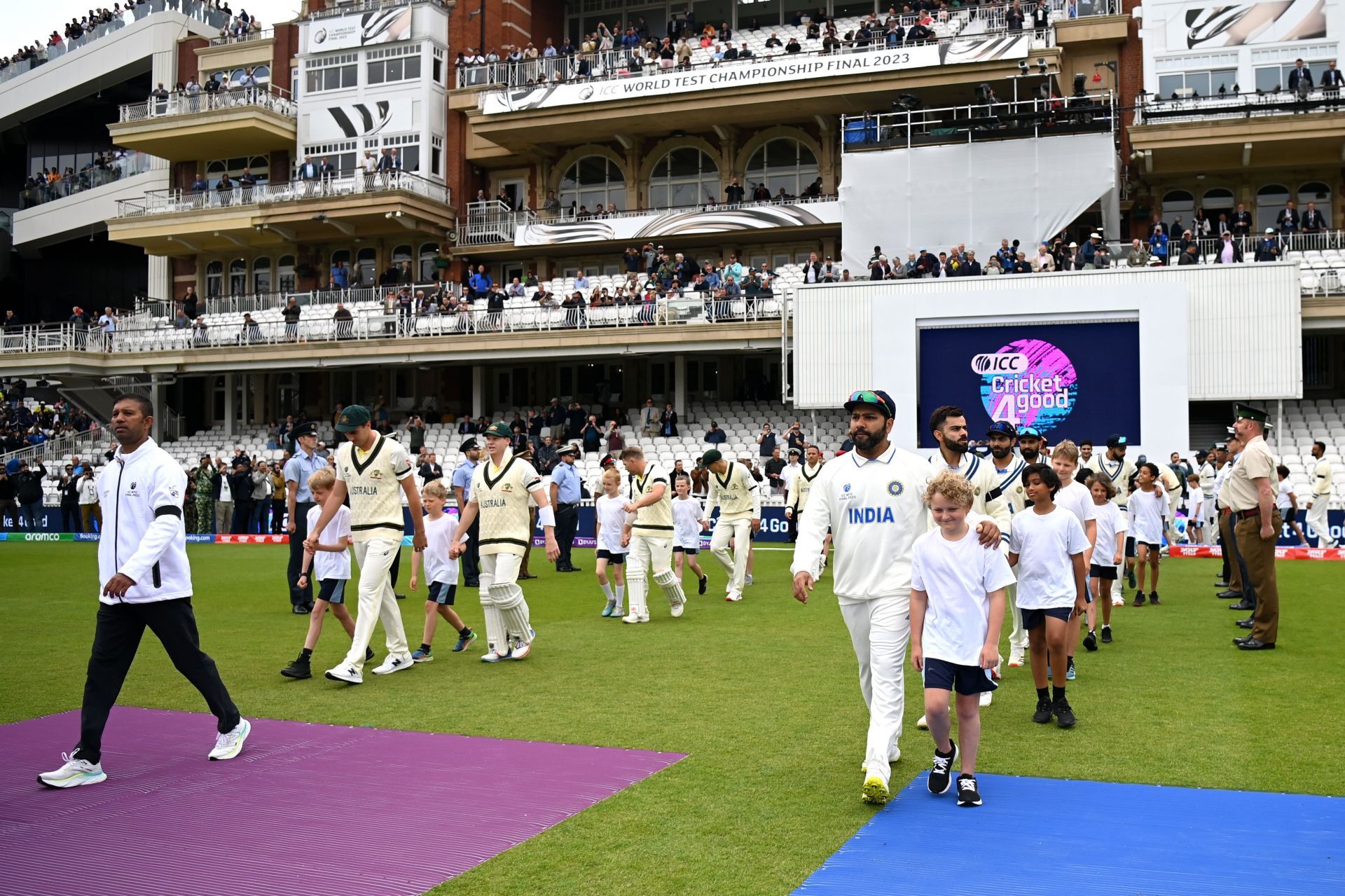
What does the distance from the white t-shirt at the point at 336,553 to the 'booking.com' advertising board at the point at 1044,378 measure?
60.9 feet

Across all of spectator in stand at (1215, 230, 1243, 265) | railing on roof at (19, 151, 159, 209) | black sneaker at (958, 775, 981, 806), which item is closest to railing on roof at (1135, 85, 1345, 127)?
spectator in stand at (1215, 230, 1243, 265)

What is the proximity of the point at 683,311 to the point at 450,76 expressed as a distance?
15.7 meters

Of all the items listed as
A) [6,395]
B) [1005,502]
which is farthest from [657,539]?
[6,395]

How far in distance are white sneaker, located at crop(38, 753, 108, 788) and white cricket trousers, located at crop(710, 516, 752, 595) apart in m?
9.85

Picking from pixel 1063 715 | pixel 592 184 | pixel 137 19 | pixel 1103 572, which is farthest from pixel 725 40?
pixel 1063 715

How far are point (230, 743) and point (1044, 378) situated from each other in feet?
77.2

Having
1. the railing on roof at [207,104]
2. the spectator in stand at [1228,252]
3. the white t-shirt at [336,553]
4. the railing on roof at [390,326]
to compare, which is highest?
the railing on roof at [207,104]

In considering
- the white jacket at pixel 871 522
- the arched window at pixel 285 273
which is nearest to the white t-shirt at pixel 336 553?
the white jacket at pixel 871 522

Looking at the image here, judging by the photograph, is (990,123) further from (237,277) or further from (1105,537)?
(237,277)

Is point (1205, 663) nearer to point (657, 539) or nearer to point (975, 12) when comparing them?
point (657, 539)

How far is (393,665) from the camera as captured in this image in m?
10.2

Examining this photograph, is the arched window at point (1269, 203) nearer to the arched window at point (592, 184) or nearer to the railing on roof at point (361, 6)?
the arched window at point (592, 184)

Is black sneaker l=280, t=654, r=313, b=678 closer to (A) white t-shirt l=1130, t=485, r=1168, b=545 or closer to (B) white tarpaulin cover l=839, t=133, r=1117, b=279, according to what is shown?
(A) white t-shirt l=1130, t=485, r=1168, b=545

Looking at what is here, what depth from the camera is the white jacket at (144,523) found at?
6812 millimetres
